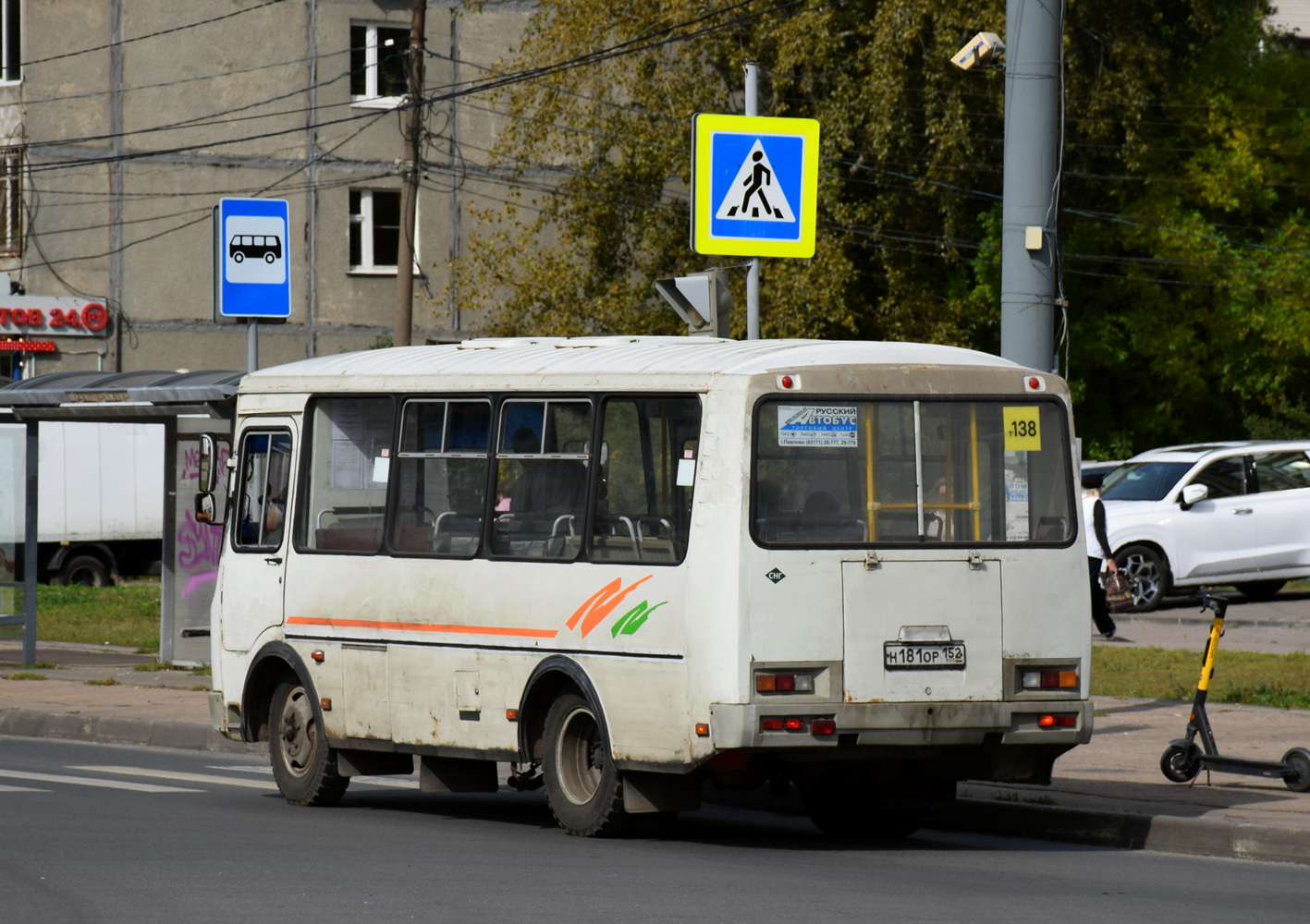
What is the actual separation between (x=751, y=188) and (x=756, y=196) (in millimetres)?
67

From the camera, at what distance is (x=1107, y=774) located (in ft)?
38.7

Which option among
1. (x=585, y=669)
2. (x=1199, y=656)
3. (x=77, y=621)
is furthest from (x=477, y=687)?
(x=77, y=621)

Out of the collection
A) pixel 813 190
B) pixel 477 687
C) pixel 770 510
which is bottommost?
pixel 477 687

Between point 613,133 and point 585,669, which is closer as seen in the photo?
point 585,669

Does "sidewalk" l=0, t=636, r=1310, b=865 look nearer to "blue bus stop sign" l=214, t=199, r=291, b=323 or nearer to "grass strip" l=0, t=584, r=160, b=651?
"blue bus stop sign" l=214, t=199, r=291, b=323

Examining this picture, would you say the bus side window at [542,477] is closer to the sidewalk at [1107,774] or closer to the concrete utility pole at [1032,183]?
the sidewalk at [1107,774]

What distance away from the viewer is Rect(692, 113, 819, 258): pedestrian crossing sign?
1299cm

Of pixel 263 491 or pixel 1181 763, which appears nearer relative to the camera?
pixel 1181 763

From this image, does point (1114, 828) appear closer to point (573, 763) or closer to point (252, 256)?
point (573, 763)

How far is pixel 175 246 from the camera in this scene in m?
40.8

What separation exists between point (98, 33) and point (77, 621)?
56.2 ft

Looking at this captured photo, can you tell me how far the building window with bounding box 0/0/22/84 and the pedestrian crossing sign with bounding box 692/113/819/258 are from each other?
1194 inches

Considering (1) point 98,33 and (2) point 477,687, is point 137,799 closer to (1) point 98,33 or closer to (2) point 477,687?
(2) point 477,687

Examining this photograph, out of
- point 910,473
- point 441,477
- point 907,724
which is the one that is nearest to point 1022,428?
point 910,473
